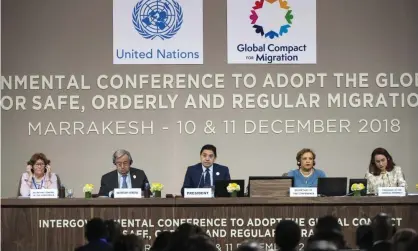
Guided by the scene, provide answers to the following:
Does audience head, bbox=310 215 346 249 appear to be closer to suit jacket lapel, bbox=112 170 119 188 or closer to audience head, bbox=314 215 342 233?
audience head, bbox=314 215 342 233

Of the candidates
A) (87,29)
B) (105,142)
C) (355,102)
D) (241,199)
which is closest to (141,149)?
(105,142)

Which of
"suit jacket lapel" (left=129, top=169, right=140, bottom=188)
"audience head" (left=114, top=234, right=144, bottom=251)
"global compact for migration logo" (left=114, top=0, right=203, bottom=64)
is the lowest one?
"audience head" (left=114, top=234, right=144, bottom=251)

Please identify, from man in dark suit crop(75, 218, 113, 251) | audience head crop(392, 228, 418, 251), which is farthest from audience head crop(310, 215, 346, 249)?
man in dark suit crop(75, 218, 113, 251)

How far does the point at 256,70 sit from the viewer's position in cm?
1213

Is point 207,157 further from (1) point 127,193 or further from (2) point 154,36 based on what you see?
(2) point 154,36

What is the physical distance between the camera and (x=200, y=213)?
8.79m

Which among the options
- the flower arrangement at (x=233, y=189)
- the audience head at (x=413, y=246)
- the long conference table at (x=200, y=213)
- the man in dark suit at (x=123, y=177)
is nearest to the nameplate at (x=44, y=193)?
the long conference table at (x=200, y=213)

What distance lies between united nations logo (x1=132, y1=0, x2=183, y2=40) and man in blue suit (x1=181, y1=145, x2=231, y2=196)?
7.86 ft

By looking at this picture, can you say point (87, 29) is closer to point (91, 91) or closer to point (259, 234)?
point (91, 91)

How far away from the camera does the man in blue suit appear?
10172 mm

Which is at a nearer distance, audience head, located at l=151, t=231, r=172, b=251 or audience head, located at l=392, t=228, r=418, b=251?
audience head, located at l=392, t=228, r=418, b=251

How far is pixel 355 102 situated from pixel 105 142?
10.4 ft

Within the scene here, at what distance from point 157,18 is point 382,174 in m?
3.73

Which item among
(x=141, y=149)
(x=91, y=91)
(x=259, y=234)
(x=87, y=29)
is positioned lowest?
(x=259, y=234)
